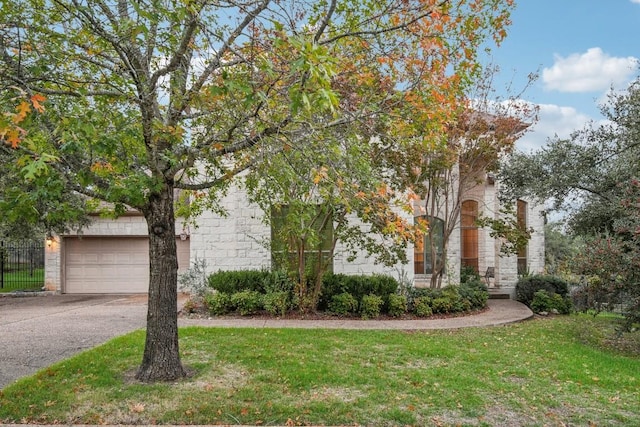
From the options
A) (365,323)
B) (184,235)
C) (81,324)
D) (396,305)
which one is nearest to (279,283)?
(365,323)

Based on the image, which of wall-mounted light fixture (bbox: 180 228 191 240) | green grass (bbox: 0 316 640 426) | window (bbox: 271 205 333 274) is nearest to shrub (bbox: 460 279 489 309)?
window (bbox: 271 205 333 274)

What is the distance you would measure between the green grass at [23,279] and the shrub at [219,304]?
10552 millimetres

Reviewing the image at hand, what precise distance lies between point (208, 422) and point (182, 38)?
3768 mm

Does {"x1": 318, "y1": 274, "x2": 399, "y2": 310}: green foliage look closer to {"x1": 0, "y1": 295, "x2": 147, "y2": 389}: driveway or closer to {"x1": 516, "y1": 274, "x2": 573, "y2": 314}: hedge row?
{"x1": 0, "y1": 295, "x2": 147, "y2": 389}: driveway

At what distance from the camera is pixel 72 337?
8.34 m

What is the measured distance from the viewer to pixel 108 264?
1694 centimetres

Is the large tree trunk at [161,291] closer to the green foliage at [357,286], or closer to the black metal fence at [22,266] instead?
the green foliage at [357,286]

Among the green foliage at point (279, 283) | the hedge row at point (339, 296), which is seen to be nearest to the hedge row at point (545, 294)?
the hedge row at point (339, 296)

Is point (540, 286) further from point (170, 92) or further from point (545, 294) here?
point (170, 92)

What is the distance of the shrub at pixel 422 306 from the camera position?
1082 centimetres

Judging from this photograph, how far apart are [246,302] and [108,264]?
8.63 meters

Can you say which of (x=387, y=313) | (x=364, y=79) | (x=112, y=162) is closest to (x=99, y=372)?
(x=112, y=162)

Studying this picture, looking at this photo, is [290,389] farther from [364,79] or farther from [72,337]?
[72,337]

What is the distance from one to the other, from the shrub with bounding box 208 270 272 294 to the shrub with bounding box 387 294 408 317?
2.86 metres
